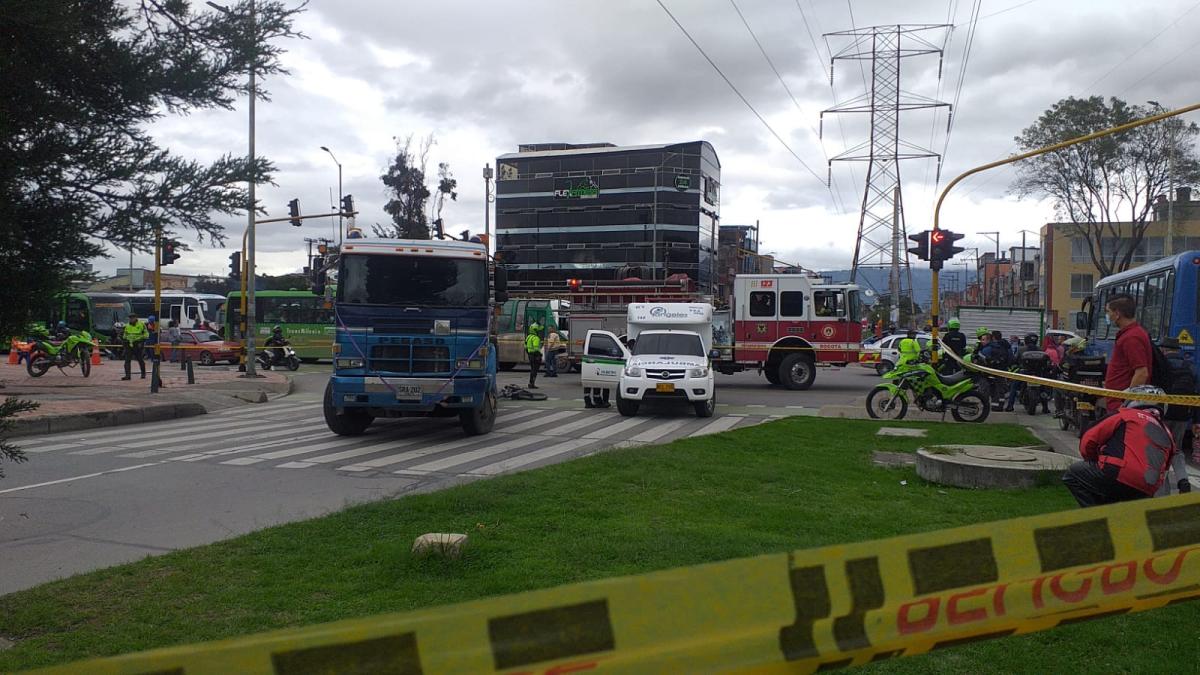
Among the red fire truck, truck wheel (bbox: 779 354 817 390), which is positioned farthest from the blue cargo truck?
truck wheel (bbox: 779 354 817 390)

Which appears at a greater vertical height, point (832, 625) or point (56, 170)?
point (56, 170)

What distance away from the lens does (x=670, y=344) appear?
1791 cm

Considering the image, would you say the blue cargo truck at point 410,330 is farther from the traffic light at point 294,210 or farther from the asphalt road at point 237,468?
the traffic light at point 294,210

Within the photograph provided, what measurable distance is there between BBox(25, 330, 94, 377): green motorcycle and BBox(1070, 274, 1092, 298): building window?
188 ft

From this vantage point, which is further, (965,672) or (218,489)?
(218,489)

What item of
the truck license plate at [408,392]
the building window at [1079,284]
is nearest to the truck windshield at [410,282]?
the truck license plate at [408,392]

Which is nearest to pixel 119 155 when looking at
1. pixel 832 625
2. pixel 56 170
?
pixel 56 170

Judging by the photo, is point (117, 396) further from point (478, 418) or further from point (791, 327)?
point (791, 327)

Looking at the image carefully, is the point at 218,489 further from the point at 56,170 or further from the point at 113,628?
the point at 56,170

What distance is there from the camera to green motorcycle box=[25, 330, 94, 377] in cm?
2428

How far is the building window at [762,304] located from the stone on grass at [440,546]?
1977 cm

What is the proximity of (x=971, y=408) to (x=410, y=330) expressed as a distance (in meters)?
10.2

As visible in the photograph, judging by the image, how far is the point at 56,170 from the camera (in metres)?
4.06

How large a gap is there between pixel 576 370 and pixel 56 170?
27.9 metres
